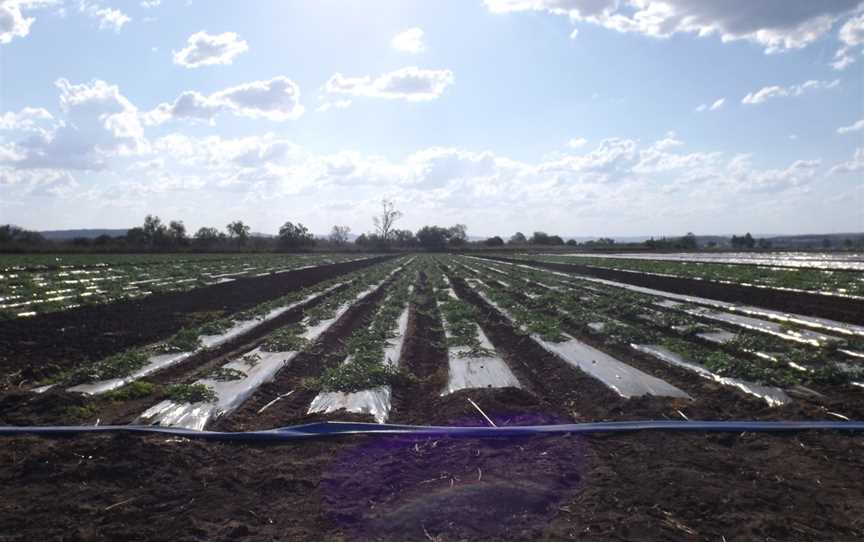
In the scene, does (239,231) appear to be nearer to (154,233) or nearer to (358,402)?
(154,233)

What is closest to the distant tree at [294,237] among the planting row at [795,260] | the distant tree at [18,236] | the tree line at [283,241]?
the tree line at [283,241]

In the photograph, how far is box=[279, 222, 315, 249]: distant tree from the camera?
262ft

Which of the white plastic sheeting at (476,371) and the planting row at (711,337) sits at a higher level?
the planting row at (711,337)

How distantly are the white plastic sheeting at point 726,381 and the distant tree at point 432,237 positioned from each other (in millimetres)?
86525

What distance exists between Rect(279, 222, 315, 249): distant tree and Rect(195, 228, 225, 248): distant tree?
8.45 metres

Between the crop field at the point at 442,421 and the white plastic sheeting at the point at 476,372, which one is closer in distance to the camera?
the crop field at the point at 442,421

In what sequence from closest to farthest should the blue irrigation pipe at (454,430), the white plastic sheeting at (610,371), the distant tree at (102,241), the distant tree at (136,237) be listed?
the blue irrigation pipe at (454,430) → the white plastic sheeting at (610,371) → the distant tree at (102,241) → the distant tree at (136,237)

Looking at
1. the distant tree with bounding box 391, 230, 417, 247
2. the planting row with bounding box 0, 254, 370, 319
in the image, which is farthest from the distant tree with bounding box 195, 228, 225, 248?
the planting row with bounding box 0, 254, 370, 319

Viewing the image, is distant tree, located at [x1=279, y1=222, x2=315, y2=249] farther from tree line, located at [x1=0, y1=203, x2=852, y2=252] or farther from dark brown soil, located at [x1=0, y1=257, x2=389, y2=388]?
dark brown soil, located at [x1=0, y1=257, x2=389, y2=388]

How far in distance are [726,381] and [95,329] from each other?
952 centimetres

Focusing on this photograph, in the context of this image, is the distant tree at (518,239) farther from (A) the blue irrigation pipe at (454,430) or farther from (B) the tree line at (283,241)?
(A) the blue irrigation pipe at (454,430)

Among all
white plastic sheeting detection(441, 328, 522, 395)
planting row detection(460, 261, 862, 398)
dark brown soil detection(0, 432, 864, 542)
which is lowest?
dark brown soil detection(0, 432, 864, 542)

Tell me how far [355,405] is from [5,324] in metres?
8.37

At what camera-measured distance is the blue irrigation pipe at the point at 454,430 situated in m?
4.26
